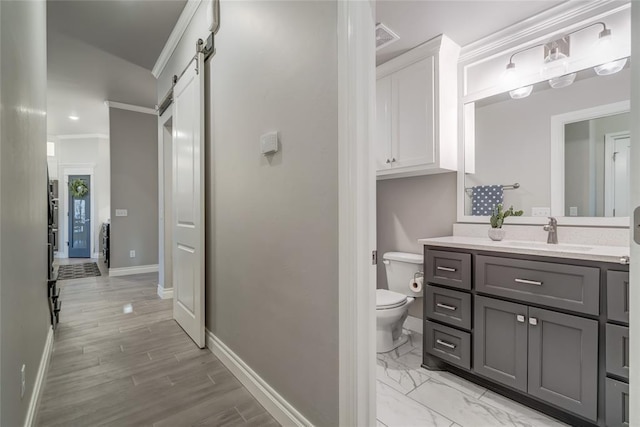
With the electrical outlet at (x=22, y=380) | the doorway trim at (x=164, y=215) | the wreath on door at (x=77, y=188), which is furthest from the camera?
the wreath on door at (x=77, y=188)

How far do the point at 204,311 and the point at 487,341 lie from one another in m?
1.93

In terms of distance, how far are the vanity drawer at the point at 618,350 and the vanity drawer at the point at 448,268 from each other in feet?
2.07

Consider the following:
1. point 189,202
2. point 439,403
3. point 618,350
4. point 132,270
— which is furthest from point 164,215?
point 618,350

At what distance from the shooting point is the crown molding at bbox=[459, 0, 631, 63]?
1767 mm

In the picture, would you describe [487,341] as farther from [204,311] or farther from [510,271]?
[204,311]

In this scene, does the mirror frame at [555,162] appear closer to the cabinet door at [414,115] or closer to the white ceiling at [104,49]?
the cabinet door at [414,115]

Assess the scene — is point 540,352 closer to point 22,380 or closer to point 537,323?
point 537,323

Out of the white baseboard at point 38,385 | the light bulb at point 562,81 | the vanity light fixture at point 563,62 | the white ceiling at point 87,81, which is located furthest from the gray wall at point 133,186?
the light bulb at point 562,81

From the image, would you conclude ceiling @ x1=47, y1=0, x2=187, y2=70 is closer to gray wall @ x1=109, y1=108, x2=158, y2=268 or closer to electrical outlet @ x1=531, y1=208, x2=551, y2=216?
gray wall @ x1=109, y1=108, x2=158, y2=268

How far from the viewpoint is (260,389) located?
1.65 metres

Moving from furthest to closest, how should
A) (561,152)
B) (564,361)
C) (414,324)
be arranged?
(414,324)
(561,152)
(564,361)

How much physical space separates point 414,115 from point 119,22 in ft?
9.25

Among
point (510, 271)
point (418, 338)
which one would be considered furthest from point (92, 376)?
point (510, 271)

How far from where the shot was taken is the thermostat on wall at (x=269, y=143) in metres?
1.52
